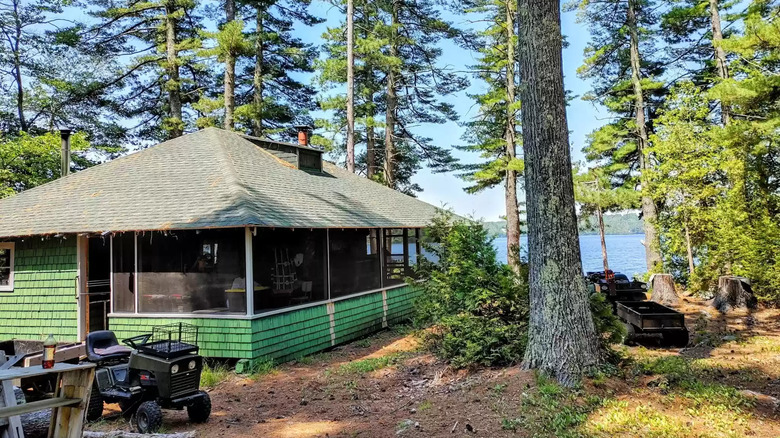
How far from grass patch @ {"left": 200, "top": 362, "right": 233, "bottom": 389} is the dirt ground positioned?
15cm

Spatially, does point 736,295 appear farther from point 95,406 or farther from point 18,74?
point 18,74

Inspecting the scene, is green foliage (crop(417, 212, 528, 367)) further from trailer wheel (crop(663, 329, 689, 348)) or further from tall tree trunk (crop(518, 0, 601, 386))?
trailer wheel (crop(663, 329, 689, 348))

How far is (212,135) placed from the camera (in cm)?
1320

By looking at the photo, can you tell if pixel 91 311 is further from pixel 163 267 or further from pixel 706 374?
pixel 706 374

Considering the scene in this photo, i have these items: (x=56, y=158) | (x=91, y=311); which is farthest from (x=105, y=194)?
(x=56, y=158)

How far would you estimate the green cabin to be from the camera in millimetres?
8562

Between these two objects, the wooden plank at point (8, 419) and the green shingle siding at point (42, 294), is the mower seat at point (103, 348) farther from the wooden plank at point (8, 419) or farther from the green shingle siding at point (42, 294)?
the green shingle siding at point (42, 294)

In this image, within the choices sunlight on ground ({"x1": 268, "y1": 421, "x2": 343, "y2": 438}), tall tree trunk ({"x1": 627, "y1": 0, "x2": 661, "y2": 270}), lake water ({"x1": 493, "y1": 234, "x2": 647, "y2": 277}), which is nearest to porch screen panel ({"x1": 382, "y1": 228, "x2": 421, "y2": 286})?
lake water ({"x1": 493, "y1": 234, "x2": 647, "y2": 277})

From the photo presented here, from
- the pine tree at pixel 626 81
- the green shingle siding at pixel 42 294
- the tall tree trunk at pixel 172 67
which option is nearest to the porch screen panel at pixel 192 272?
the green shingle siding at pixel 42 294

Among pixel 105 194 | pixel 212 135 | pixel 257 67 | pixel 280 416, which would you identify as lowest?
pixel 280 416

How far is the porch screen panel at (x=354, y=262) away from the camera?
10922 mm

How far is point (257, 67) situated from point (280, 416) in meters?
19.9

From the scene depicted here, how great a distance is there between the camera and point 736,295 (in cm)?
1154

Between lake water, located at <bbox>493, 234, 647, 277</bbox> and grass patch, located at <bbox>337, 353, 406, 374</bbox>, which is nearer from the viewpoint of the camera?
grass patch, located at <bbox>337, 353, 406, 374</bbox>
